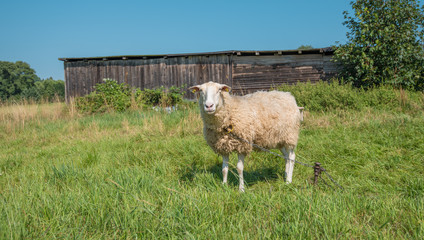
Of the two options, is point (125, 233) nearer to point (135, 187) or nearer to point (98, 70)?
point (135, 187)

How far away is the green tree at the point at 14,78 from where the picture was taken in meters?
51.2

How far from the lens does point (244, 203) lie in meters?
2.46

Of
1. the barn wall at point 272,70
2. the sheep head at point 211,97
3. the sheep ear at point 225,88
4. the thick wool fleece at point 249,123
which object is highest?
the barn wall at point 272,70

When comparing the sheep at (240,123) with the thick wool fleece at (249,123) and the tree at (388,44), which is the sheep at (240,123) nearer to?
the thick wool fleece at (249,123)

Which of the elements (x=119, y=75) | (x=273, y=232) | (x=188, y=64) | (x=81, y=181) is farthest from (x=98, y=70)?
(x=273, y=232)

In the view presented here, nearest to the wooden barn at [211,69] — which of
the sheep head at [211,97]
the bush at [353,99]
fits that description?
the bush at [353,99]

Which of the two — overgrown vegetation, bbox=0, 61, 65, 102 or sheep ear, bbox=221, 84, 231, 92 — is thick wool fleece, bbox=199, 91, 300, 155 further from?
overgrown vegetation, bbox=0, 61, 65, 102

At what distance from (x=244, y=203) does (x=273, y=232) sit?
54cm

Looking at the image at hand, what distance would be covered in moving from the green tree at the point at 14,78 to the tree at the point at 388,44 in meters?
59.5

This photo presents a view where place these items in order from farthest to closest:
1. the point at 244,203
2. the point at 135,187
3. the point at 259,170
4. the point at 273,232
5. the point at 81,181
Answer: the point at 259,170, the point at 81,181, the point at 135,187, the point at 244,203, the point at 273,232

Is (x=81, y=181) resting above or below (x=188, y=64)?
below

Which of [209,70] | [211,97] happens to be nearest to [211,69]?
[209,70]

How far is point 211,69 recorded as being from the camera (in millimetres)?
14656

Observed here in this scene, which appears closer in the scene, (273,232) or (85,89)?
(273,232)
